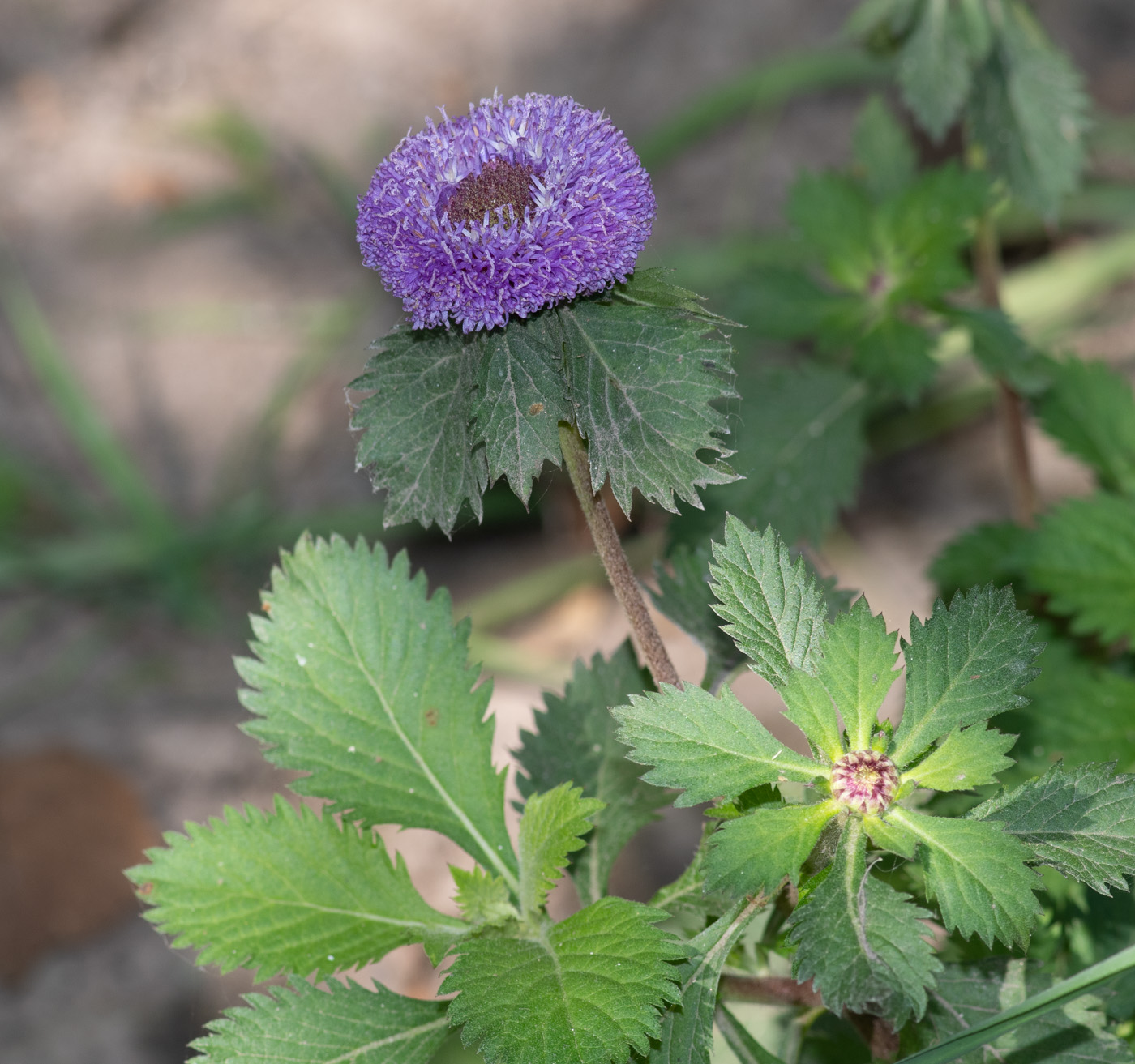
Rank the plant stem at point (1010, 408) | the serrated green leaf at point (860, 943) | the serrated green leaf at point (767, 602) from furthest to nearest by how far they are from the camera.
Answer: the plant stem at point (1010, 408) → the serrated green leaf at point (767, 602) → the serrated green leaf at point (860, 943)

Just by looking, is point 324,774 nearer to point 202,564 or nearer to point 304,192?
point 202,564

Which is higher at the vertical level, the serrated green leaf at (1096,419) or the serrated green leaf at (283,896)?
the serrated green leaf at (1096,419)

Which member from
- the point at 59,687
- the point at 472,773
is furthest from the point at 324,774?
the point at 59,687

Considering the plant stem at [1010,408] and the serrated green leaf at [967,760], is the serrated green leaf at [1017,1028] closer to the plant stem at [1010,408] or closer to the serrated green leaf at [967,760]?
the serrated green leaf at [967,760]

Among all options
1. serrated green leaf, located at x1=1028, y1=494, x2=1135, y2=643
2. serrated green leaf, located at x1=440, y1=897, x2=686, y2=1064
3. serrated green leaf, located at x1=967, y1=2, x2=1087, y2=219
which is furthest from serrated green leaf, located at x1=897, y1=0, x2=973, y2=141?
serrated green leaf, located at x1=440, y1=897, x2=686, y2=1064

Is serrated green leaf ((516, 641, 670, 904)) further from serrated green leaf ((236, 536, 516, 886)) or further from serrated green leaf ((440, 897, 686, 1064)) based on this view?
serrated green leaf ((440, 897, 686, 1064))

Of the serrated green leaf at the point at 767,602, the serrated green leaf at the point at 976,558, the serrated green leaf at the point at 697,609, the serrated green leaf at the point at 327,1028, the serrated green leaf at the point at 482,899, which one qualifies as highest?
the serrated green leaf at the point at 976,558

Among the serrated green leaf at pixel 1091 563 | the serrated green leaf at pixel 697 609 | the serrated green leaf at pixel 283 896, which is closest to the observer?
the serrated green leaf at pixel 283 896

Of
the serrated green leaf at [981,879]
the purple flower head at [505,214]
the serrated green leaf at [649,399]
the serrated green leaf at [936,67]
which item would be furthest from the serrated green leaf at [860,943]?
the serrated green leaf at [936,67]
